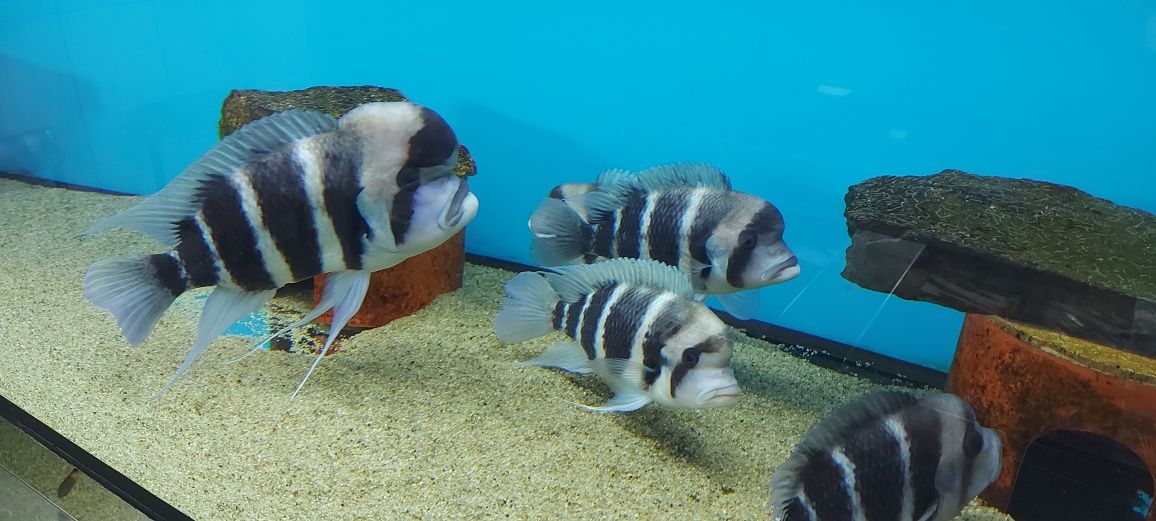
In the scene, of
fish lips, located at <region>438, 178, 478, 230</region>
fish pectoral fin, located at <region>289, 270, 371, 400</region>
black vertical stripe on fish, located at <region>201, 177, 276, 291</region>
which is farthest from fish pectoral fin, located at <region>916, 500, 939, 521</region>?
black vertical stripe on fish, located at <region>201, 177, 276, 291</region>

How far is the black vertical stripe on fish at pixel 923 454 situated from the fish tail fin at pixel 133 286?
183 cm

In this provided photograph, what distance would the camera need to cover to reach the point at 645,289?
216 cm

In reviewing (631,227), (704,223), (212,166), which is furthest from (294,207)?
(704,223)

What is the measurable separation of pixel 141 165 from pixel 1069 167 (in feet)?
14.5

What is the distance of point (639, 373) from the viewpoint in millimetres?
2021

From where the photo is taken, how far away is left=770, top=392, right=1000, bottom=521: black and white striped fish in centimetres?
141

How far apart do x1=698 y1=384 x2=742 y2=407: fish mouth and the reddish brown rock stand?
1.64 meters

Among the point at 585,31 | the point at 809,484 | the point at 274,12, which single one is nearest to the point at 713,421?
the point at 809,484

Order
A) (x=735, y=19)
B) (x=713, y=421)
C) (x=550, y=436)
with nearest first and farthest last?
1. (x=550, y=436)
2. (x=713, y=421)
3. (x=735, y=19)

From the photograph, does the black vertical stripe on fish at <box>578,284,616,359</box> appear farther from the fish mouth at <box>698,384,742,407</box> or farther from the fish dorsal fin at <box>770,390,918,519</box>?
the fish dorsal fin at <box>770,390,918,519</box>

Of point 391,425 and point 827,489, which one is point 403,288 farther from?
point 827,489

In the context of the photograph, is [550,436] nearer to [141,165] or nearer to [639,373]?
[639,373]

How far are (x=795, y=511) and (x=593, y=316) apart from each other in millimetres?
927

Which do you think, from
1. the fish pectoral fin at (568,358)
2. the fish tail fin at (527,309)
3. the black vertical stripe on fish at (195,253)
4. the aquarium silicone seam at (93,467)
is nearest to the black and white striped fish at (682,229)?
the fish tail fin at (527,309)
